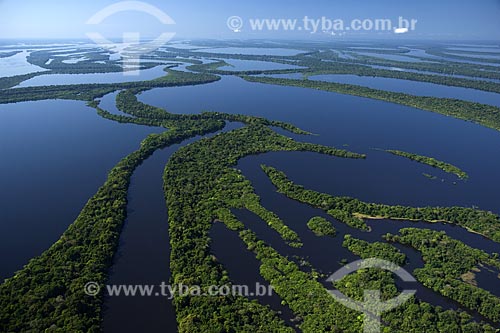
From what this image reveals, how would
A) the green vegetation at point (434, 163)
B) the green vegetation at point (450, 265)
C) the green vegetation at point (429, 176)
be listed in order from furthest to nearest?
the green vegetation at point (434, 163) < the green vegetation at point (429, 176) < the green vegetation at point (450, 265)

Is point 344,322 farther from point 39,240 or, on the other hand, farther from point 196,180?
point 39,240

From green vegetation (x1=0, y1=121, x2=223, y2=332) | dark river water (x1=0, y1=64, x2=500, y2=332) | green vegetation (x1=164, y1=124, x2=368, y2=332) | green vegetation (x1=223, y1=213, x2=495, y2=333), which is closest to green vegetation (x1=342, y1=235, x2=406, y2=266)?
green vegetation (x1=223, y1=213, x2=495, y2=333)

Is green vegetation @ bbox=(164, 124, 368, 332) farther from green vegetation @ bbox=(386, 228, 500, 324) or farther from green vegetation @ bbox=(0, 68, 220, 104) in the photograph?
green vegetation @ bbox=(0, 68, 220, 104)

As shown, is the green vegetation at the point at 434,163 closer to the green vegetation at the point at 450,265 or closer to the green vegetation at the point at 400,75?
the green vegetation at the point at 450,265

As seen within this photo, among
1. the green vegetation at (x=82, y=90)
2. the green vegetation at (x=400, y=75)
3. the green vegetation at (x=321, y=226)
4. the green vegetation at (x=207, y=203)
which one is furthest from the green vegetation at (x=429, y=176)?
the green vegetation at (x=82, y=90)

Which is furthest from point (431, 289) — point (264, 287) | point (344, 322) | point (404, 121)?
point (404, 121)

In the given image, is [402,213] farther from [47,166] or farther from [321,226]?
[47,166]
